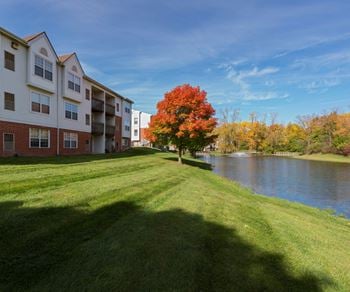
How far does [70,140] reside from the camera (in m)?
23.2

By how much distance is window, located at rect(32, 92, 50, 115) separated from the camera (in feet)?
61.5

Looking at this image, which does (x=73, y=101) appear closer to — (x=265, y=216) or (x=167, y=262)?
(x=265, y=216)

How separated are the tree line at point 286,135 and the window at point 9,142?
72.9m

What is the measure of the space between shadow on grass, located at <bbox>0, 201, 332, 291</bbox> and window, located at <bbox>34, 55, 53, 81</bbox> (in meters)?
15.6

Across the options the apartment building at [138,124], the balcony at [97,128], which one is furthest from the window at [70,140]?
the apartment building at [138,124]

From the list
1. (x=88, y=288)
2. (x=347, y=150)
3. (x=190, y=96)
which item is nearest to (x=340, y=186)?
(x=190, y=96)

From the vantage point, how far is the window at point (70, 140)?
22.5m

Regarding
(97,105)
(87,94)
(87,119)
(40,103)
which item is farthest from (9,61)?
(97,105)

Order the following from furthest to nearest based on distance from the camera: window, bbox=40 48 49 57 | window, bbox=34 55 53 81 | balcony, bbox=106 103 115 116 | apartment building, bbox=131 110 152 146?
apartment building, bbox=131 110 152 146 → balcony, bbox=106 103 115 116 → window, bbox=40 48 49 57 → window, bbox=34 55 53 81

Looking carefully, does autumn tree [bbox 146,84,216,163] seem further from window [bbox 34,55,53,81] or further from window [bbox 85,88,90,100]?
window [bbox 34,55,53,81]

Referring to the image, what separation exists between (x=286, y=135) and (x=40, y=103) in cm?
8821

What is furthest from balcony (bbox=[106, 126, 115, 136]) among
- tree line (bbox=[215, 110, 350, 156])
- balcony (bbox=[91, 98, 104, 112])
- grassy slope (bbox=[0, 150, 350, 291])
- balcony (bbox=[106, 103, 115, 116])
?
tree line (bbox=[215, 110, 350, 156])

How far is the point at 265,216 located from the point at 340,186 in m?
16.1

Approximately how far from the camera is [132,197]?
26.7 feet
